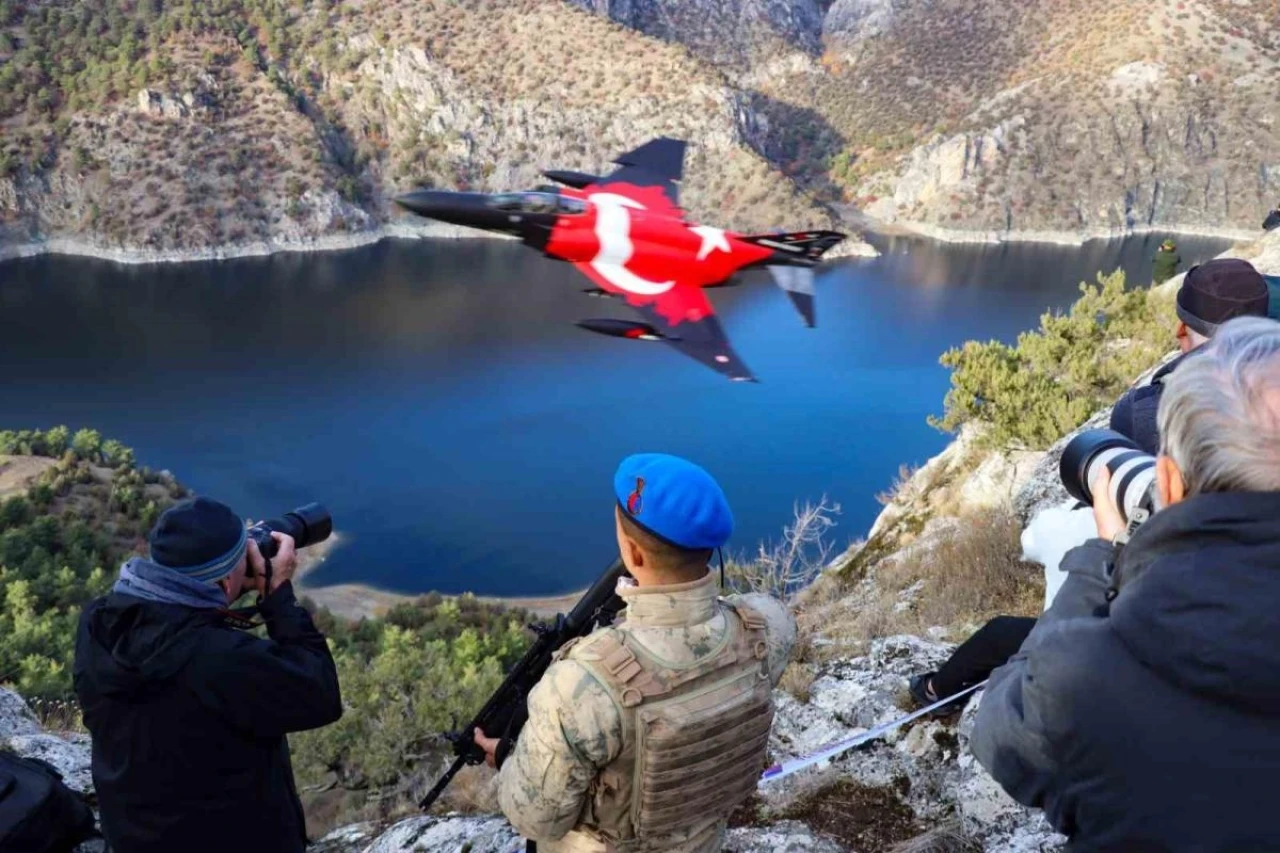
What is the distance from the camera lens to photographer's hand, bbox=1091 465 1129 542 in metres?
1.66

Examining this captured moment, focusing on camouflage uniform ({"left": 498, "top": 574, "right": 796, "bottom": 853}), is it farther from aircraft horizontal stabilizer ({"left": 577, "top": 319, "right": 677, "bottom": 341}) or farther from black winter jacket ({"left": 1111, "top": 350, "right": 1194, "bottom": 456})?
aircraft horizontal stabilizer ({"left": 577, "top": 319, "right": 677, "bottom": 341})

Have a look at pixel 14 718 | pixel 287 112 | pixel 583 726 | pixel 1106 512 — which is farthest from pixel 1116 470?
pixel 287 112

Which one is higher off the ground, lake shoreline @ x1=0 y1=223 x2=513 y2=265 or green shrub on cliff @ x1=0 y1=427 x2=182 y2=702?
lake shoreline @ x1=0 y1=223 x2=513 y2=265

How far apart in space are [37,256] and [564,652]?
69260 mm

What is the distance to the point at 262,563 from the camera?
8.02ft

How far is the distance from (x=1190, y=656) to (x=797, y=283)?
10.5 feet

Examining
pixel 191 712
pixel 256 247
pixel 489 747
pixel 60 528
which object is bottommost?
pixel 60 528

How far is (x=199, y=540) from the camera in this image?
221 centimetres

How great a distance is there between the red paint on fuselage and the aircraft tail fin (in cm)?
4

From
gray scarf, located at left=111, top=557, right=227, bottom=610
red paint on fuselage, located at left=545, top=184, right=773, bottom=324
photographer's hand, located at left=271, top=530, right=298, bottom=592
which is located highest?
red paint on fuselage, located at left=545, top=184, right=773, bottom=324

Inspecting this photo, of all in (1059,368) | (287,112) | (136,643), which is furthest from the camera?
(287,112)

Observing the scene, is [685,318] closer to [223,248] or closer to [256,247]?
[256,247]

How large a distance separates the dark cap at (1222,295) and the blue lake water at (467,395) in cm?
2171

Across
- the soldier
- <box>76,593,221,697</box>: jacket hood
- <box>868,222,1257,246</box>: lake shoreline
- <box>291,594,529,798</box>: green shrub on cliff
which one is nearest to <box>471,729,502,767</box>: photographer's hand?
the soldier
